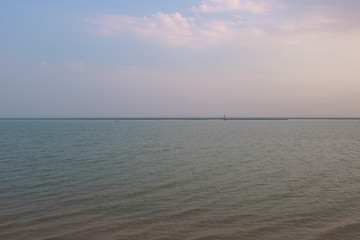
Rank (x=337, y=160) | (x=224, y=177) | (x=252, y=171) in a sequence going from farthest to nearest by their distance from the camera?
(x=337, y=160)
(x=252, y=171)
(x=224, y=177)

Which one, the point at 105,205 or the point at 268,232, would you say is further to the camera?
the point at 105,205

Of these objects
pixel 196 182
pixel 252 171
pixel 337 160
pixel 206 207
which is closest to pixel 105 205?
pixel 206 207

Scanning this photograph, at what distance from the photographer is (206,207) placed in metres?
12.4

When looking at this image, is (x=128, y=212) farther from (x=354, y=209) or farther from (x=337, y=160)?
(x=337, y=160)

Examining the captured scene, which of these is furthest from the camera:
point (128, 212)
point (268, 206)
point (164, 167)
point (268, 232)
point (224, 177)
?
point (164, 167)

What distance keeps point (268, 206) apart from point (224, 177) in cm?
606

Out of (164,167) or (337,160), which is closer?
(164,167)

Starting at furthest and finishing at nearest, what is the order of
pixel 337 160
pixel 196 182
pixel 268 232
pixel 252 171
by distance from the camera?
pixel 337 160 → pixel 252 171 → pixel 196 182 → pixel 268 232

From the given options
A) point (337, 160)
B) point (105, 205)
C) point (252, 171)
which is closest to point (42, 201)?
point (105, 205)

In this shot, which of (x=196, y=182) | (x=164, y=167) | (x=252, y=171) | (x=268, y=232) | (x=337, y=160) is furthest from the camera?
(x=337, y=160)

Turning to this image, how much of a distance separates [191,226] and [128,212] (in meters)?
2.98

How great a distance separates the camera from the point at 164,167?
22.4 metres

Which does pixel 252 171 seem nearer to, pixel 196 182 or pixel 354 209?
pixel 196 182

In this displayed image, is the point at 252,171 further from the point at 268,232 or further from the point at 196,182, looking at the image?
the point at 268,232
